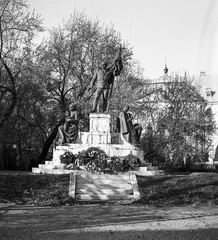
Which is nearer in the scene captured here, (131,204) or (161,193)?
(131,204)

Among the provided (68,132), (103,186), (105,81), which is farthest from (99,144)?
(103,186)

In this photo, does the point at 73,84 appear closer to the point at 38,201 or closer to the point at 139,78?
the point at 139,78

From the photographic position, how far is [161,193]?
42.0ft

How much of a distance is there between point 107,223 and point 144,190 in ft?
17.8

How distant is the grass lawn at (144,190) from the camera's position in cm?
1176

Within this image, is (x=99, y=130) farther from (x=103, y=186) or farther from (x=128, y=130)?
(x=103, y=186)

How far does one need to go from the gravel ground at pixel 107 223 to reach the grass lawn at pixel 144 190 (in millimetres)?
1165

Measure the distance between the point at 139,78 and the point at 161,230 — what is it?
26149mm

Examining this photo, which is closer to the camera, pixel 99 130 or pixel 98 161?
pixel 98 161

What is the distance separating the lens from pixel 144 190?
1320cm

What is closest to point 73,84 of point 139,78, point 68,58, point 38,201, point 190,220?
point 68,58

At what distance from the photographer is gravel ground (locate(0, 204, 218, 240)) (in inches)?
267

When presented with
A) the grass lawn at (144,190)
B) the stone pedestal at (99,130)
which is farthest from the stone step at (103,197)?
the stone pedestal at (99,130)

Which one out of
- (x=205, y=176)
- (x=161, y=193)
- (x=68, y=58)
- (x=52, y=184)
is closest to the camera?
(x=161, y=193)
